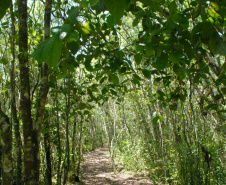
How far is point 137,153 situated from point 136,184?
1.59 metres

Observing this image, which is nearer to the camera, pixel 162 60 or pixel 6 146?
pixel 162 60

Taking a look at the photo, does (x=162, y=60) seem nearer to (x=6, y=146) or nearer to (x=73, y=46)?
(x=73, y=46)

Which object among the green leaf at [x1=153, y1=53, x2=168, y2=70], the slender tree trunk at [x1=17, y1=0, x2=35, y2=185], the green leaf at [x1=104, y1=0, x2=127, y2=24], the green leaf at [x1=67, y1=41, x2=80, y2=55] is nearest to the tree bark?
the slender tree trunk at [x1=17, y1=0, x2=35, y2=185]

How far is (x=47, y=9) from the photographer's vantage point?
8.39 ft

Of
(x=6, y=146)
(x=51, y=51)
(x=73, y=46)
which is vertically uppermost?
(x=73, y=46)

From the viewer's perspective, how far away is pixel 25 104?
2.30 meters

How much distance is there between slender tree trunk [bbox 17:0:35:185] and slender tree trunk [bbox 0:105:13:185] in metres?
0.18

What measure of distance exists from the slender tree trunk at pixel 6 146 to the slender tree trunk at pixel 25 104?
0.18 m

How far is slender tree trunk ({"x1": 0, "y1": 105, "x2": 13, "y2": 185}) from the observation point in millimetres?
2164

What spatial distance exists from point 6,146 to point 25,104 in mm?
561

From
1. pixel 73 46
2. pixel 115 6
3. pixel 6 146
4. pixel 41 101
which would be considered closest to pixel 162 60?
pixel 73 46

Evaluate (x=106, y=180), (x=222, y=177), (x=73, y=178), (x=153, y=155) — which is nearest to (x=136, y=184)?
(x=153, y=155)

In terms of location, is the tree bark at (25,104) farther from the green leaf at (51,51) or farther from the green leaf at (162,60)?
the green leaf at (51,51)

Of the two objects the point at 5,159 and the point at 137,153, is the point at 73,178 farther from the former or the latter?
the point at 5,159
